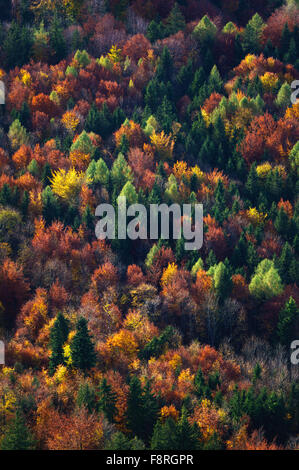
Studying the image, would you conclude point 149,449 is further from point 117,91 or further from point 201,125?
point 117,91

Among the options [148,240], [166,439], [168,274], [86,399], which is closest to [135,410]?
[86,399]

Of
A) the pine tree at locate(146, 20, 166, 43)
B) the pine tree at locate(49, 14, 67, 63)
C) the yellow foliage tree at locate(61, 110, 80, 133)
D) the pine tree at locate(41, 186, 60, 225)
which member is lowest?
the pine tree at locate(41, 186, 60, 225)

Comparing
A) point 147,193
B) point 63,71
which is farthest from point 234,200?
point 63,71

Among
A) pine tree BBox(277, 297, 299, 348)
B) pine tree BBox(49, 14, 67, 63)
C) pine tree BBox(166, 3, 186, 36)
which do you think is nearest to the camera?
pine tree BBox(277, 297, 299, 348)

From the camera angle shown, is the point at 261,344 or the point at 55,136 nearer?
the point at 261,344

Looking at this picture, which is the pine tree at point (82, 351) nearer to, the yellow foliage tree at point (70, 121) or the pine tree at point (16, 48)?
the yellow foliage tree at point (70, 121)

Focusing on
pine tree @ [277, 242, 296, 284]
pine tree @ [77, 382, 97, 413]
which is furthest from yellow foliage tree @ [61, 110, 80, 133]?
pine tree @ [77, 382, 97, 413]

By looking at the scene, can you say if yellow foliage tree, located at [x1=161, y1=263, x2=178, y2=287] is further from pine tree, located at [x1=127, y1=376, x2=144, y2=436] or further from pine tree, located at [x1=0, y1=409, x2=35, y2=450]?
pine tree, located at [x1=0, y1=409, x2=35, y2=450]
